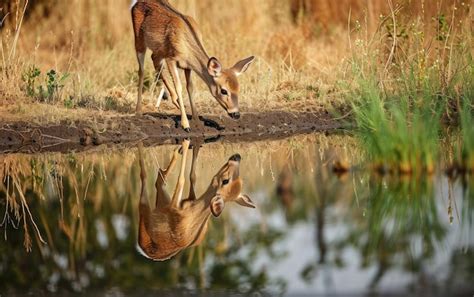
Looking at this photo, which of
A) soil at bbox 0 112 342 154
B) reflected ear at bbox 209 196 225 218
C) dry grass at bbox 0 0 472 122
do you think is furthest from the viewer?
dry grass at bbox 0 0 472 122

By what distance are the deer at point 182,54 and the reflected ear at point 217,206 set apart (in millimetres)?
3414

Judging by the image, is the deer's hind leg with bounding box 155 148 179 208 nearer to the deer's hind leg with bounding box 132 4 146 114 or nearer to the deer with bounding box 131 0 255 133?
the deer with bounding box 131 0 255 133

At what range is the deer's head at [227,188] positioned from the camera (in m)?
8.73

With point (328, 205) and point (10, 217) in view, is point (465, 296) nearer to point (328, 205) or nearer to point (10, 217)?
point (328, 205)

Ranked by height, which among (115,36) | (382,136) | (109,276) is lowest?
(109,276)

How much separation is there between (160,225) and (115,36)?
431 inches

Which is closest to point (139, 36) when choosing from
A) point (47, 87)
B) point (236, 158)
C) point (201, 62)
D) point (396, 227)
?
point (201, 62)

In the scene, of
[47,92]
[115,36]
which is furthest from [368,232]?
[115,36]

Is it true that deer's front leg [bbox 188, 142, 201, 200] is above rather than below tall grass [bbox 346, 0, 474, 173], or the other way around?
below

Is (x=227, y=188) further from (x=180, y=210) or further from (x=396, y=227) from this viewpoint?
(x=396, y=227)

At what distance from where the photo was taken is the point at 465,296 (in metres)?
5.30

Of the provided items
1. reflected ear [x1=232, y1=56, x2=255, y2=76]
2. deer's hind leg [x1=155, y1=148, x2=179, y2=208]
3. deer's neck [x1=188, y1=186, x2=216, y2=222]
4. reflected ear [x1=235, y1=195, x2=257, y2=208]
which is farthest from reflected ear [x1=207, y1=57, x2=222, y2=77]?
reflected ear [x1=235, y1=195, x2=257, y2=208]

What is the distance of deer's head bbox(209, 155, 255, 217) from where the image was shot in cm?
873

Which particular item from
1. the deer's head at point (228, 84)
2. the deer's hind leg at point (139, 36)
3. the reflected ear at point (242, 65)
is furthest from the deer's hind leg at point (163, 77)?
the reflected ear at point (242, 65)
